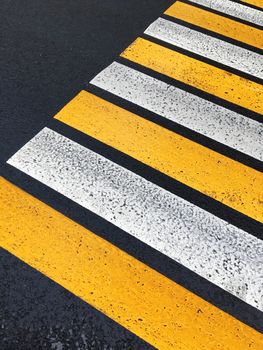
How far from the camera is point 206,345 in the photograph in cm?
258

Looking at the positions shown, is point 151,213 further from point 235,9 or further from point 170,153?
point 235,9

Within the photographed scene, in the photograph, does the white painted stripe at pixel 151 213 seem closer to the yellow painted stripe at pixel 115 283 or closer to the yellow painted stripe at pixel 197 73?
the yellow painted stripe at pixel 115 283

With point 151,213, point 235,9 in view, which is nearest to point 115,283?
point 151,213

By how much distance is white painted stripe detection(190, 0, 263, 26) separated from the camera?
5.33 m

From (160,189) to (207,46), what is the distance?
86.7 inches

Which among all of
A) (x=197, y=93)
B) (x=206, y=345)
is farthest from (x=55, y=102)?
(x=206, y=345)

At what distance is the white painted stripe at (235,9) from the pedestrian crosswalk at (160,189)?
2.10ft

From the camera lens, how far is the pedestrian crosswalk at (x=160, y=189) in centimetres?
275

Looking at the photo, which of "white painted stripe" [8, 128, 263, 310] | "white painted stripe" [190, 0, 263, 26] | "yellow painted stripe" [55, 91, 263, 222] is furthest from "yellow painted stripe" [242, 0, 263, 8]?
"white painted stripe" [8, 128, 263, 310]

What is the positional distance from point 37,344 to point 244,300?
1.28 metres

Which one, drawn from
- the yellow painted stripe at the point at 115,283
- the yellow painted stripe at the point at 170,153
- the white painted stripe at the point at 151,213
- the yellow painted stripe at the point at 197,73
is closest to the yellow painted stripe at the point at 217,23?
the yellow painted stripe at the point at 197,73

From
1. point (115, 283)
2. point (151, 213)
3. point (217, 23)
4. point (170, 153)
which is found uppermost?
point (217, 23)

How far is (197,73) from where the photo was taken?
177 inches

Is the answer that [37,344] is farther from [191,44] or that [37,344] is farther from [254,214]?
[191,44]
